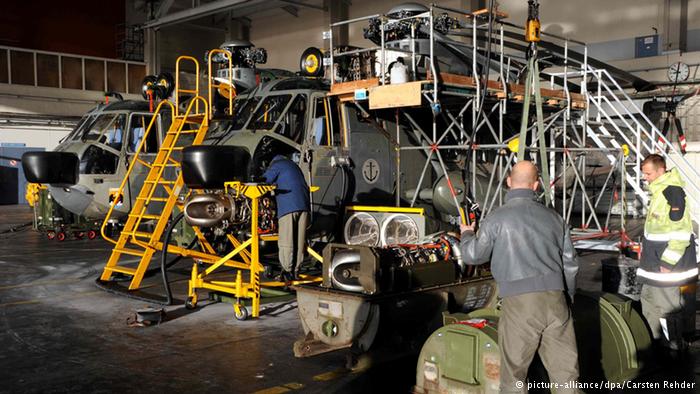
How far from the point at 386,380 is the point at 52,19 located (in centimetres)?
2855

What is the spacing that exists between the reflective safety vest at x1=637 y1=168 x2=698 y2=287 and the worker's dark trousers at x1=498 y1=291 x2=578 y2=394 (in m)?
2.22

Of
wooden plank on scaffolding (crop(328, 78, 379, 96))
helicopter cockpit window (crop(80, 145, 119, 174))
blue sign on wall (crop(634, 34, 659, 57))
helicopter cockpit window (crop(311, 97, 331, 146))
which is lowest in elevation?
helicopter cockpit window (crop(80, 145, 119, 174))

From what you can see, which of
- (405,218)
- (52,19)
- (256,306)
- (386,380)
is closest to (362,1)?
(52,19)

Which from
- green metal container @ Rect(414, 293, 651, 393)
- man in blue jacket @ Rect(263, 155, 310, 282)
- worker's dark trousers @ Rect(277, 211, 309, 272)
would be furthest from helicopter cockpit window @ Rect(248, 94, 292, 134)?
green metal container @ Rect(414, 293, 651, 393)

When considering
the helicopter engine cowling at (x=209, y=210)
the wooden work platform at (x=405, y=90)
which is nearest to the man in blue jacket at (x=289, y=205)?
the helicopter engine cowling at (x=209, y=210)

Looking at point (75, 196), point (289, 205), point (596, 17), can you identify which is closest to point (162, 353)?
point (289, 205)

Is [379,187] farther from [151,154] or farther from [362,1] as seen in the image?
[362,1]

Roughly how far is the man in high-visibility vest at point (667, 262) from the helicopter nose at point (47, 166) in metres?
9.05

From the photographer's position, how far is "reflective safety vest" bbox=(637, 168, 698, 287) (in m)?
5.80

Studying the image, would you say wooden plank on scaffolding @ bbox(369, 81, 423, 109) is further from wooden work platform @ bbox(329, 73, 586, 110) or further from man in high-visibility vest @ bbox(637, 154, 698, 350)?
man in high-visibility vest @ bbox(637, 154, 698, 350)

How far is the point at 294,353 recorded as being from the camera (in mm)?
6109

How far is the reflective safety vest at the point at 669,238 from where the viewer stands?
5797 mm

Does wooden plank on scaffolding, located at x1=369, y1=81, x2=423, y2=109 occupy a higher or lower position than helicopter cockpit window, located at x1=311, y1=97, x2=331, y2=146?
higher

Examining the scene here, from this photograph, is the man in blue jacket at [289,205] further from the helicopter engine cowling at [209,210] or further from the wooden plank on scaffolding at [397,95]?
the wooden plank on scaffolding at [397,95]
